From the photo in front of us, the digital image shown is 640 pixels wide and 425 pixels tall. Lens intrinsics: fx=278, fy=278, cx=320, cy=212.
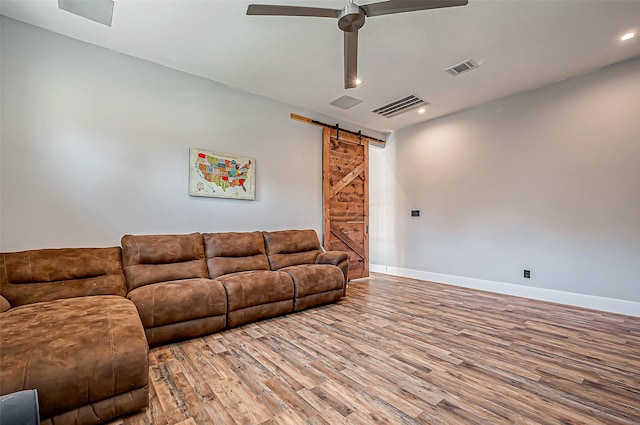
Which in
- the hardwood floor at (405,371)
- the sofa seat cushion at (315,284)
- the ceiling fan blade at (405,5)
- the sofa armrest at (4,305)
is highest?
the ceiling fan blade at (405,5)

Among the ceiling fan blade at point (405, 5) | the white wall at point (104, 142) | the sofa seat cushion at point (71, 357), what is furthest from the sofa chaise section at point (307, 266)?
the ceiling fan blade at point (405, 5)

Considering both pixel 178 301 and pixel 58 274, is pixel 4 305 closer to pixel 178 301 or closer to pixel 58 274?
pixel 58 274

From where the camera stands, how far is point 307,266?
3.67 metres

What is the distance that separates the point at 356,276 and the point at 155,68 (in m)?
4.51

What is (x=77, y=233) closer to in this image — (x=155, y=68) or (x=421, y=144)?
(x=155, y=68)

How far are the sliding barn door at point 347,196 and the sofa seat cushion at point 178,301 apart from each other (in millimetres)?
2485

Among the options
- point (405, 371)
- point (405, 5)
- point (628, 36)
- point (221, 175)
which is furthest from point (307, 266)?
point (628, 36)

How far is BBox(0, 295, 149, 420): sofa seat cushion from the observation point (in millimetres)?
1301

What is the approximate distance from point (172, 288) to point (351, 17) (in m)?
Answer: 2.75

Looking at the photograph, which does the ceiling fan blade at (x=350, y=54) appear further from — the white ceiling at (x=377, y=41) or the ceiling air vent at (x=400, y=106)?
the ceiling air vent at (x=400, y=106)

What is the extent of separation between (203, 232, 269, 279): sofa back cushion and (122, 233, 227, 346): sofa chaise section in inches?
4.7

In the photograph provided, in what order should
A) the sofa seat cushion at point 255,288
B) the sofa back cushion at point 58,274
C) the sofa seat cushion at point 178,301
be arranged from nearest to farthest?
the sofa back cushion at point 58,274 < the sofa seat cushion at point 178,301 < the sofa seat cushion at point 255,288

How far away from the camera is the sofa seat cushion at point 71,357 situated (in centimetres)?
130

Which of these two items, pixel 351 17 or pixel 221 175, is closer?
pixel 351 17
